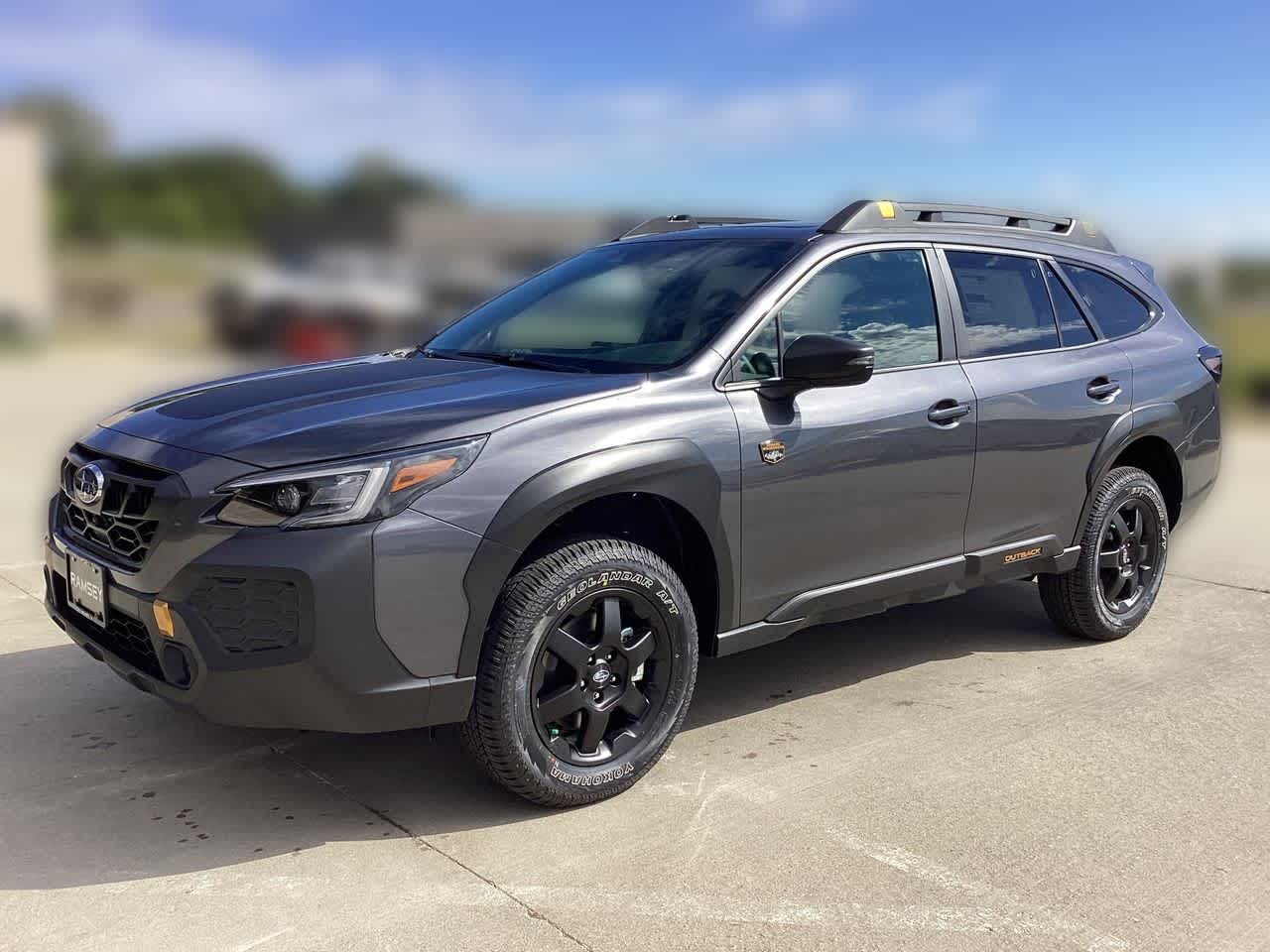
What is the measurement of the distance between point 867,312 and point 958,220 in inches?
33.4

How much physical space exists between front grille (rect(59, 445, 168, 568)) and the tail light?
4.60 meters

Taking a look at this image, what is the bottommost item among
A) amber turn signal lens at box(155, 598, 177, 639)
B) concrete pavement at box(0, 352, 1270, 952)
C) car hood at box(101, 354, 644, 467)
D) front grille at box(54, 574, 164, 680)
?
concrete pavement at box(0, 352, 1270, 952)

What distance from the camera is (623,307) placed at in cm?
479

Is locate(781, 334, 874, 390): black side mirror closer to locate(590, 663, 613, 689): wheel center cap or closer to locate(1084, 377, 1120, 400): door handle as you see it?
locate(590, 663, 613, 689): wheel center cap

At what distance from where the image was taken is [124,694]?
16.1ft

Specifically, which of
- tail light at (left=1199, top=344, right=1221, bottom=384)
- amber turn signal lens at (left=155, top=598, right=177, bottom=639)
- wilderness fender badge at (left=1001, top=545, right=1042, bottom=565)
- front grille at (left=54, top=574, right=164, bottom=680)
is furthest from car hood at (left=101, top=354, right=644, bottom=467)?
tail light at (left=1199, top=344, right=1221, bottom=384)

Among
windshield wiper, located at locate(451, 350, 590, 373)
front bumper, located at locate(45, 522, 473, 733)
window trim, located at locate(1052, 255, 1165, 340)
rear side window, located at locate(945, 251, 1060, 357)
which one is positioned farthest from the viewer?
window trim, located at locate(1052, 255, 1165, 340)

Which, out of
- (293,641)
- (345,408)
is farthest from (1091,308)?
(293,641)

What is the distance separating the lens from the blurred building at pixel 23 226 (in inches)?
738

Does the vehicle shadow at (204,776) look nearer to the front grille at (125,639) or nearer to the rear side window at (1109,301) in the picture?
the front grille at (125,639)

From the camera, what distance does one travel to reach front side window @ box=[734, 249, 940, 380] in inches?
172

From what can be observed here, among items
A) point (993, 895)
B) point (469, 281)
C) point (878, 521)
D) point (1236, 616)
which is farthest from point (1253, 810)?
point (469, 281)

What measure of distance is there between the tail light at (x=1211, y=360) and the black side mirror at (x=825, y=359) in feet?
8.45

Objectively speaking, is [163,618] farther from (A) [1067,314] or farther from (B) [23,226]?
(B) [23,226]
